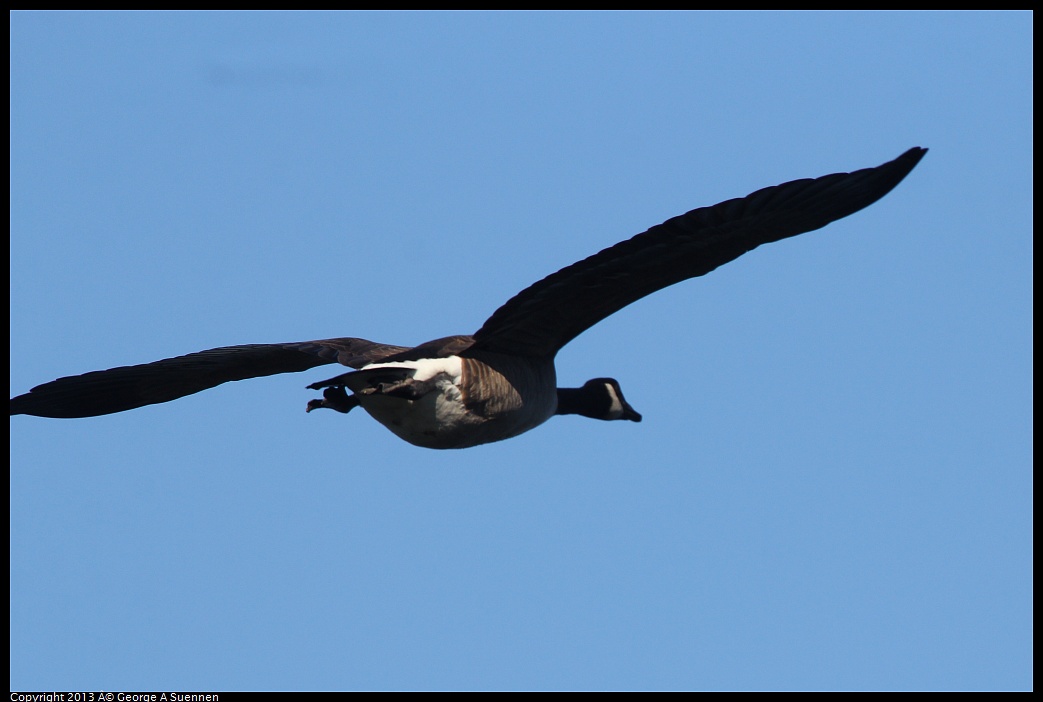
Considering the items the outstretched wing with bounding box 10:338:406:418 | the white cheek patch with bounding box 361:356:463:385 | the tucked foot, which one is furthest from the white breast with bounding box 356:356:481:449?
the outstretched wing with bounding box 10:338:406:418

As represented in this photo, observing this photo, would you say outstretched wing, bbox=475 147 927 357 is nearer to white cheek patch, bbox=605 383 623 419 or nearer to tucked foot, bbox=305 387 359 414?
tucked foot, bbox=305 387 359 414

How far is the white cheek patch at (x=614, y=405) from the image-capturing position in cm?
1180

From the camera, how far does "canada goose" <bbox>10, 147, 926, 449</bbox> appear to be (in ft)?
26.1

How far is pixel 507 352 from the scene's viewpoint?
988 cm

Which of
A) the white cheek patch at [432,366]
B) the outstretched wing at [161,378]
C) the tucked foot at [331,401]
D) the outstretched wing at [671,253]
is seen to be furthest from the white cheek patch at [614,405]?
the tucked foot at [331,401]

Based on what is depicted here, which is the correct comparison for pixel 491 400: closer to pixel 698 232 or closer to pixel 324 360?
pixel 324 360

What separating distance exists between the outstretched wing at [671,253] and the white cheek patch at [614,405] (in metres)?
1.97

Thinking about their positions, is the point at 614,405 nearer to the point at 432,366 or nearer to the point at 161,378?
the point at 432,366

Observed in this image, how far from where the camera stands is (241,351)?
10.3m

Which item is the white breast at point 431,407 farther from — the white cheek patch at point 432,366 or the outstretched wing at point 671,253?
the outstretched wing at point 671,253

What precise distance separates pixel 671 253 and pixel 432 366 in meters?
1.91

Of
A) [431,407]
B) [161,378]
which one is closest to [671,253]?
[431,407]

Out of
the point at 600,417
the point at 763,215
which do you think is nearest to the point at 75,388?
the point at 600,417
